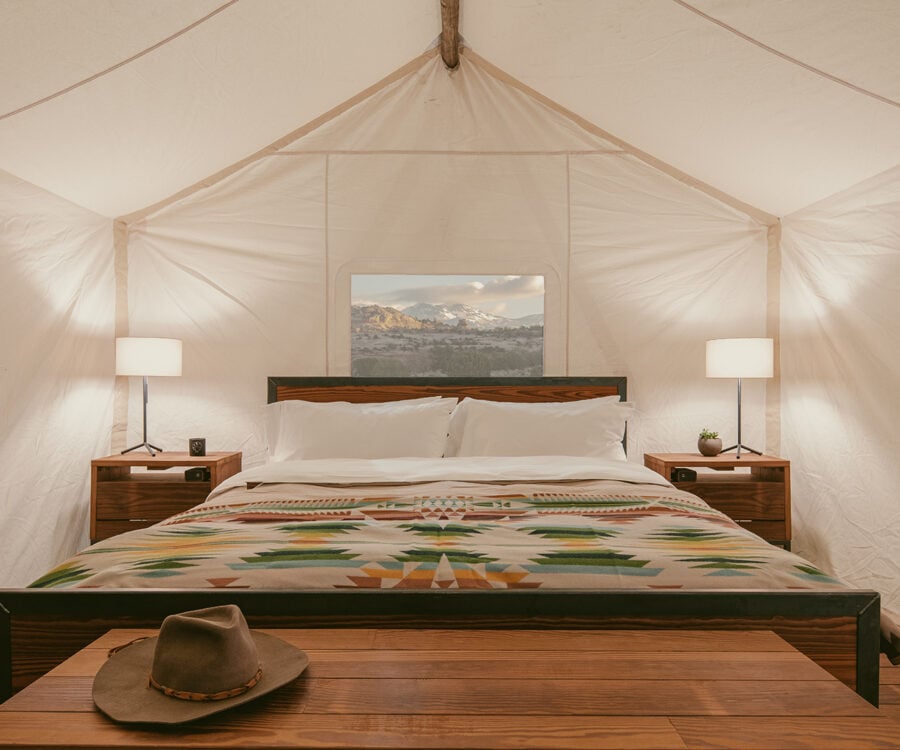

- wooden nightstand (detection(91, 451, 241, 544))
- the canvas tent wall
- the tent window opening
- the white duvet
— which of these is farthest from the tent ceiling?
the white duvet

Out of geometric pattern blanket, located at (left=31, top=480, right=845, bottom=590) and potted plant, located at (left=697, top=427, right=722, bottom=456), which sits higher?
potted plant, located at (left=697, top=427, right=722, bottom=456)

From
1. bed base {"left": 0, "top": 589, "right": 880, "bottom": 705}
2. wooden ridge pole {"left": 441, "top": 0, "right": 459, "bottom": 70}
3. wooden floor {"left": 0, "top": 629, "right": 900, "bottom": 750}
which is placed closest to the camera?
wooden floor {"left": 0, "top": 629, "right": 900, "bottom": 750}

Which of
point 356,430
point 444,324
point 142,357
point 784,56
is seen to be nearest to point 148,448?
point 142,357

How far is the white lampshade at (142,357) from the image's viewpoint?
3.47 m

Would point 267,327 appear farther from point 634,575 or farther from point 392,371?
point 634,575

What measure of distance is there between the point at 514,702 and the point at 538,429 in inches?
84.9

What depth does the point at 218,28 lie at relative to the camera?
2637 millimetres

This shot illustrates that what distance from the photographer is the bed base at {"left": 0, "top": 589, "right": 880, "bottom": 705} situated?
4.86ft

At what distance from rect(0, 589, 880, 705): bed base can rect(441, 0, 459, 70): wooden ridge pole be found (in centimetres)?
265

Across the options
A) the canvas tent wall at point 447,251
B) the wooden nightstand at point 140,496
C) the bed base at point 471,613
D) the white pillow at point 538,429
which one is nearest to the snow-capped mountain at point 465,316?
the canvas tent wall at point 447,251

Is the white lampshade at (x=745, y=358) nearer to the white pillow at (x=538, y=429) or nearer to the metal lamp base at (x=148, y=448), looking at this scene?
the white pillow at (x=538, y=429)

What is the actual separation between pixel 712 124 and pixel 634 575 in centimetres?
228

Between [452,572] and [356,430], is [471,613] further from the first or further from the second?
[356,430]

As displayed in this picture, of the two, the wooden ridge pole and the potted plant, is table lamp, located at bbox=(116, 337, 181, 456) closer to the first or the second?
the wooden ridge pole
